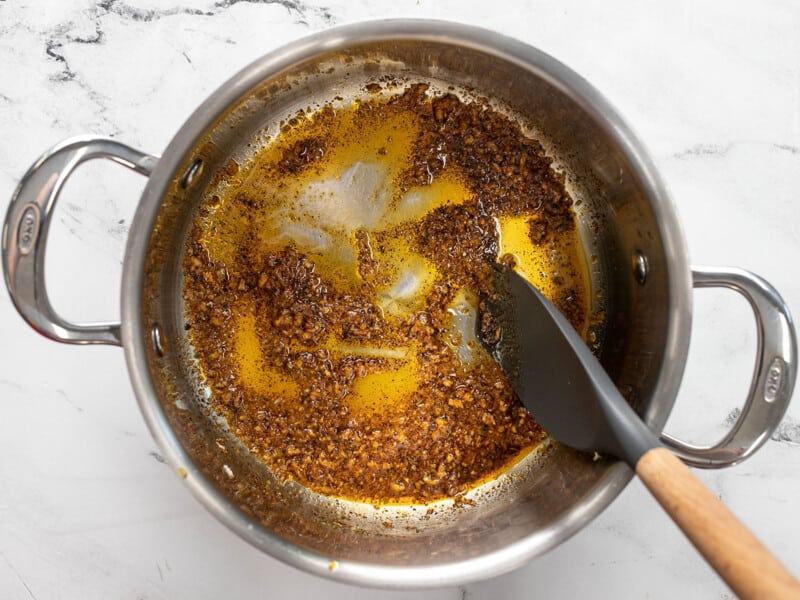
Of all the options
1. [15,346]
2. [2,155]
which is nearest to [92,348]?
[15,346]

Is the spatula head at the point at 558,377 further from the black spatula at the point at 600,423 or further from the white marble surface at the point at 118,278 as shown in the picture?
the white marble surface at the point at 118,278

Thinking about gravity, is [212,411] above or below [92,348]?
below

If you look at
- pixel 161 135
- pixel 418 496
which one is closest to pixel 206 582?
pixel 418 496

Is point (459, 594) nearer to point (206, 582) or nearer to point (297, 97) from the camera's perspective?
point (206, 582)

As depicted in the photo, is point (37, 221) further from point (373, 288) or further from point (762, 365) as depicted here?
point (762, 365)

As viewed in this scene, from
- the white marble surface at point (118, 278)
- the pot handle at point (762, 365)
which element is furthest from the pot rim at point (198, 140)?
the white marble surface at point (118, 278)

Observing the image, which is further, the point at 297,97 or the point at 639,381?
the point at 297,97

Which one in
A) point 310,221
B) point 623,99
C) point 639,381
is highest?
point 623,99

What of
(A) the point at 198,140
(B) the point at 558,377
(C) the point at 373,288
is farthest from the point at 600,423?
(A) the point at 198,140
